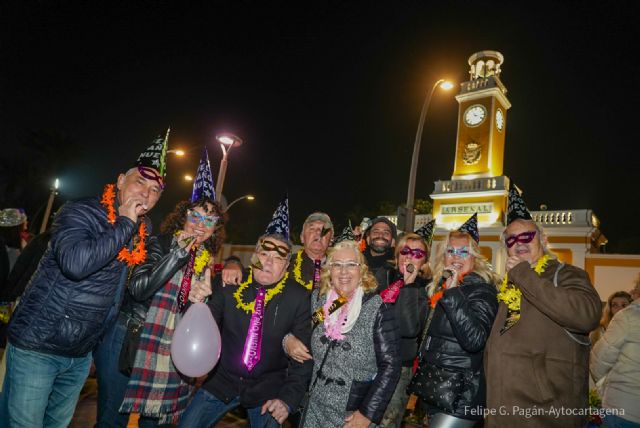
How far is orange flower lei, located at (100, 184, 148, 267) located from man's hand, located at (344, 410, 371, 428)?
2.04 m

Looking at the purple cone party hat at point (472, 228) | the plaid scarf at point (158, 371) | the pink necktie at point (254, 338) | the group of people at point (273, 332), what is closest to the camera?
the group of people at point (273, 332)

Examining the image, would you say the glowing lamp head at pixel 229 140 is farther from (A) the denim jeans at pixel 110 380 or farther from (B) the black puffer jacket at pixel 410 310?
(B) the black puffer jacket at pixel 410 310

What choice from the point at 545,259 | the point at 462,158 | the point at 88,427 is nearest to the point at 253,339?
the point at 545,259

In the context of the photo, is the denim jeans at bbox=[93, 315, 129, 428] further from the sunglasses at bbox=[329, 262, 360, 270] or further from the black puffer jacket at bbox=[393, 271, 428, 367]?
the black puffer jacket at bbox=[393, 271, 428, 367]

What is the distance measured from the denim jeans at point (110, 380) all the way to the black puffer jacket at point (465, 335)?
2.59 metres

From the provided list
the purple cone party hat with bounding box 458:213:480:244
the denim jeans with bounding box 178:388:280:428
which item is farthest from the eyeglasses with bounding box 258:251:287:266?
the purple cone party hat with bounding box 458:213:480:244

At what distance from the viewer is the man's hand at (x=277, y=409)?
9.84ft

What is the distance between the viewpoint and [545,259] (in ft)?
10.9

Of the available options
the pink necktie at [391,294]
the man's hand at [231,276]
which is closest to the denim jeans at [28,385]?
the man's hand at [231,276]

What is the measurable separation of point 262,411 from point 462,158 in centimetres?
2863

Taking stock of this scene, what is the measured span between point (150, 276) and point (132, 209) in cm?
55

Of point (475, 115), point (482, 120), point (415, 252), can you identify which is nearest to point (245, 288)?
point (415, 252)

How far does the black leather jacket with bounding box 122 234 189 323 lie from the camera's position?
310 cm

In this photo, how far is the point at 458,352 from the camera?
3.26 meters
